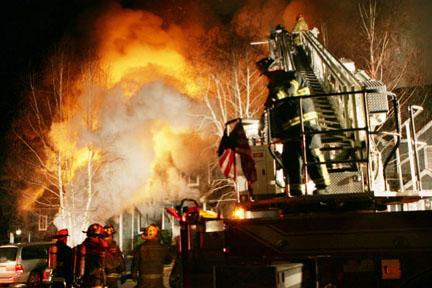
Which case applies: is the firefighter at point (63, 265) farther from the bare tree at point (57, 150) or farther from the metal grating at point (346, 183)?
the bare tree at point (57, 150)

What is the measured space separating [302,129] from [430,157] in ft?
44.2

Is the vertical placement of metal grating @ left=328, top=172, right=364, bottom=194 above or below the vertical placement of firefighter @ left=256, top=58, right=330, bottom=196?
below

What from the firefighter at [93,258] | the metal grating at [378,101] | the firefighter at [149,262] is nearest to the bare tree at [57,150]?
the firefighter at [93,258]

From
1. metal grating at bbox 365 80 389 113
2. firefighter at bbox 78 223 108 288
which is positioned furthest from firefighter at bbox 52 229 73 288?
metal grating at bbox 365 80 389 113

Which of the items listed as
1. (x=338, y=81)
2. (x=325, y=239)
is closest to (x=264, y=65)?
(x=338, y=81)

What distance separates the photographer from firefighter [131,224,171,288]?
25.1ft

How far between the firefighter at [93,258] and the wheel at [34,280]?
8.14 meters

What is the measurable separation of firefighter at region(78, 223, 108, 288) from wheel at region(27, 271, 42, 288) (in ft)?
26.7

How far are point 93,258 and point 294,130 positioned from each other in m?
4.30

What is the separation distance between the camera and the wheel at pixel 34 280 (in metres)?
15.2

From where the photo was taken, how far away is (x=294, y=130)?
582 cm

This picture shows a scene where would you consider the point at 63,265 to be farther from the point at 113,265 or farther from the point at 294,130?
the point at 294,130

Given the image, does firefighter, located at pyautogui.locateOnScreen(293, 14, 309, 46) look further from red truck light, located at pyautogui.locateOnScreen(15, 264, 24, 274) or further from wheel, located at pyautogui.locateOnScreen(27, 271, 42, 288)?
red truck light, located at pyautogui.locateOnScreen(15, 264, 24, 274)

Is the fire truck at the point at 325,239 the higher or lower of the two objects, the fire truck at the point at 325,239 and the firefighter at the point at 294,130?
the lower
